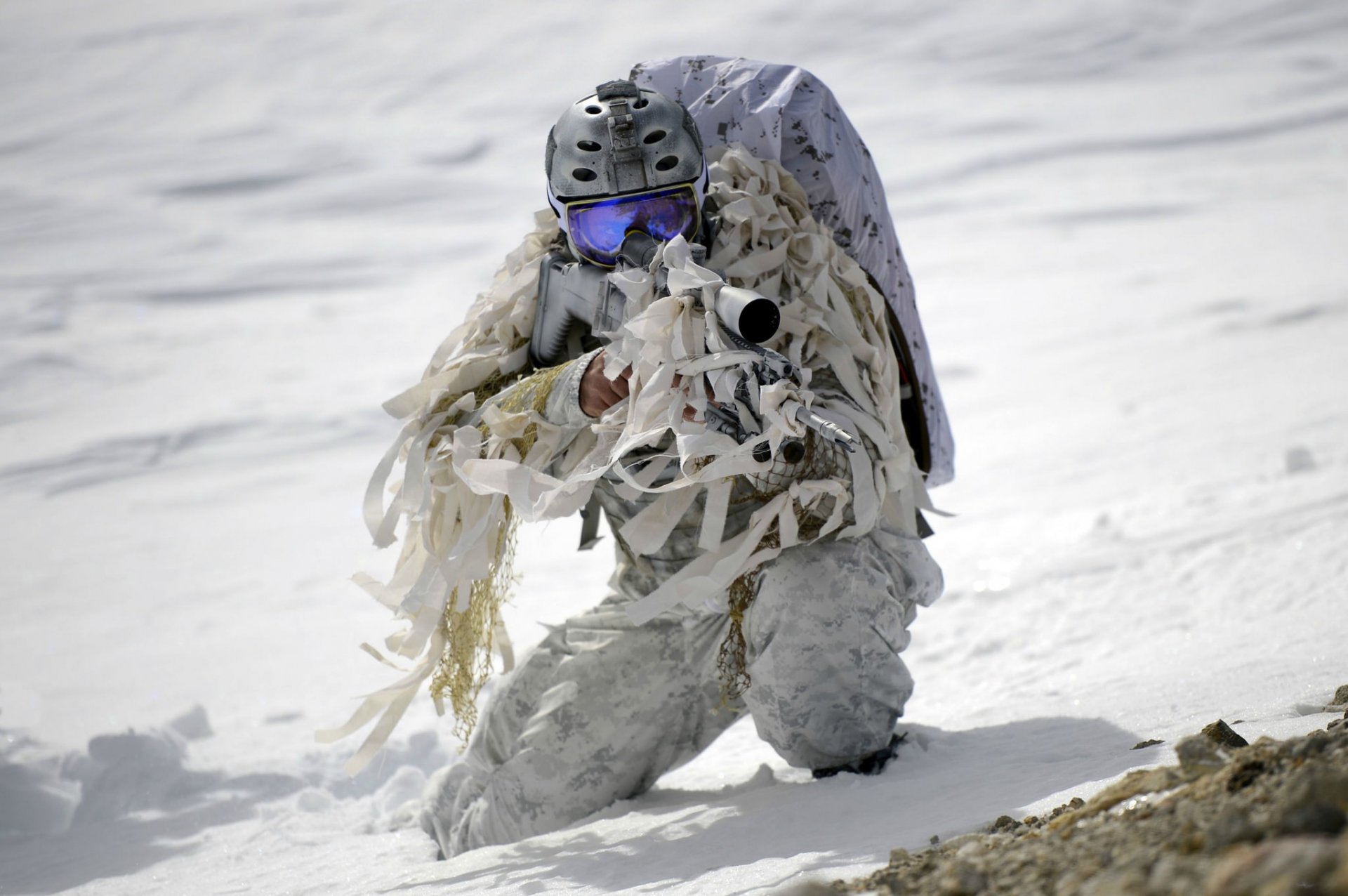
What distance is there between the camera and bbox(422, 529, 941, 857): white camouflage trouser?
5.53 ft

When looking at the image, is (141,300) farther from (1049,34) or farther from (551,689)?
(1049,34)

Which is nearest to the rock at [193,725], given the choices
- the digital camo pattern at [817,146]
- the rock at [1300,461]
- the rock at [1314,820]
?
the digital camo pattern at [817,146]

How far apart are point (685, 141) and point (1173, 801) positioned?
40.6 inches

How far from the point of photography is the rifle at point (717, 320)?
141 centimetres

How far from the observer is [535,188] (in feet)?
24.3

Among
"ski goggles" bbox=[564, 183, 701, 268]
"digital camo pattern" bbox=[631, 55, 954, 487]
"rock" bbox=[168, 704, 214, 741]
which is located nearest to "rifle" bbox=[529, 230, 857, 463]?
"ski goggles" bbox=[564, 183, 701, 268]

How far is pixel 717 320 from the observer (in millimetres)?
1465

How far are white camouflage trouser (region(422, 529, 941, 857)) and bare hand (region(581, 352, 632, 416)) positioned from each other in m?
0.31

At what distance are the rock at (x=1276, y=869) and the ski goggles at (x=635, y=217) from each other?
112 centimetres

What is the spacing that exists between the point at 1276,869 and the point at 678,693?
4.03 ft

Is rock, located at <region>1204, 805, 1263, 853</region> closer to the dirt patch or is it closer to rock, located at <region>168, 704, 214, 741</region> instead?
the dirt patch

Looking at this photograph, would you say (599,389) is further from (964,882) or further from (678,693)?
(964,882)

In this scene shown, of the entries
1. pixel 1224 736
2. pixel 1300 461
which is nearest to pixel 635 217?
pixel 1224 736

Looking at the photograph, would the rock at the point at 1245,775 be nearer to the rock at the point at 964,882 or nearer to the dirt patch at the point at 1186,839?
the dirt patch at the point at 1186,839
